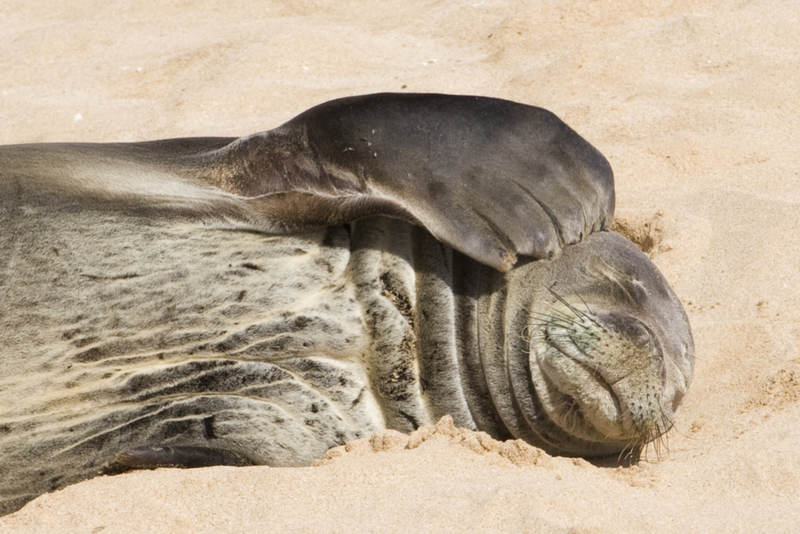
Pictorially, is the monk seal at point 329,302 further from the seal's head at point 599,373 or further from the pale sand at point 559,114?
the pale sand at point 559,114

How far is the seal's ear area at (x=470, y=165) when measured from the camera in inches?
104

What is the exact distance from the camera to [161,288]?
2.72 metres

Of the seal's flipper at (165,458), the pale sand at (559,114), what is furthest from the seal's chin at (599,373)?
Answer: the seal's flipper at (165,458)

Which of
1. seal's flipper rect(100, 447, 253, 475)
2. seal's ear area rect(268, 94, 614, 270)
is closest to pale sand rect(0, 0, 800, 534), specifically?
seal's flipper rect(100, 447, 253, 475)

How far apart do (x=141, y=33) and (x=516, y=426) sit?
4452 millimetres

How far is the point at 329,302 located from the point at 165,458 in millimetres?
607

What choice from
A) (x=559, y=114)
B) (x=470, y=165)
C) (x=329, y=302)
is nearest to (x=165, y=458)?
(x=329, y=302)

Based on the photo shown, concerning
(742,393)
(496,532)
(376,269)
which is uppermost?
(376,269)

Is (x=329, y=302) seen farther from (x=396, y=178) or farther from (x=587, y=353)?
(x=587, y=353)

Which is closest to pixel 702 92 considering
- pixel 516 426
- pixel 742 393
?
pixel 742 393

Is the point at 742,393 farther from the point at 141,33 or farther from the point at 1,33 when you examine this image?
the point at 1,33

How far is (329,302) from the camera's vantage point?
2781mm

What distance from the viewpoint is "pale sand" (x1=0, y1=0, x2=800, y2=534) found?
7.66ft

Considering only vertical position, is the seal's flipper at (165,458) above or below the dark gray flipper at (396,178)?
below
